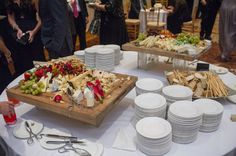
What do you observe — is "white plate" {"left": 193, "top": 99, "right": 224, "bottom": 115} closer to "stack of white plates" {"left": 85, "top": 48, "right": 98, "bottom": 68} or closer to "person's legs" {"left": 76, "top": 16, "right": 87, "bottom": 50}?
"stack of white plates" {"left": 85, "top": 48, "right": 98, "bottom": 68}

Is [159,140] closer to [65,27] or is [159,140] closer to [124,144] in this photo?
[124,144]

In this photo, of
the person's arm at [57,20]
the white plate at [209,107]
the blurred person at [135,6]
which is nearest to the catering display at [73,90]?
the white plate at [209,107]

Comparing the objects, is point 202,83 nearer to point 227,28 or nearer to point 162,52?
point 162,52

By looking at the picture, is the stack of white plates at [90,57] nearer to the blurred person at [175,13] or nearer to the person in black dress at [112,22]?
the person in black dress at [112,22]

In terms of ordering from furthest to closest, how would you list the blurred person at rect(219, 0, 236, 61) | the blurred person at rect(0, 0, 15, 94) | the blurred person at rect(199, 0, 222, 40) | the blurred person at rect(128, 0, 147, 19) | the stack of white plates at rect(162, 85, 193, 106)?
1. the blurred person at rect(199, 0, 222, 40)
2. the blurred person at rect(128, 0, 147, 19)
3. the blurred person at rect(219, 0, 236, 61)
4. the blurred person at rect(0, 0, 15, 94)
5. the stack of white plates at rect(162, 85, 193, 106)

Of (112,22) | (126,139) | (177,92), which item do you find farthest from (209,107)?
(112,22)

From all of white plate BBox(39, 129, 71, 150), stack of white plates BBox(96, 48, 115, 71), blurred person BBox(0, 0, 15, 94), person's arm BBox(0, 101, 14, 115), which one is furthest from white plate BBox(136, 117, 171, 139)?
blurred person BBox(0, 0, 15, 94)

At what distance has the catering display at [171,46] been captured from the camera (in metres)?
1.59

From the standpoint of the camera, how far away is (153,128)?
102cm

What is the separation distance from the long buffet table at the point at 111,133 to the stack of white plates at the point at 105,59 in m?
0.33

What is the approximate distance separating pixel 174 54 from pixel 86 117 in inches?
31.8

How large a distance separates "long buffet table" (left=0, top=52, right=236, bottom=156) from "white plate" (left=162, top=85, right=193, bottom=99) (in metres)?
0.20

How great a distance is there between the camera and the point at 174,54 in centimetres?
160

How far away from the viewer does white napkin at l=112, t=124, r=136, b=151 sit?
104 cm
